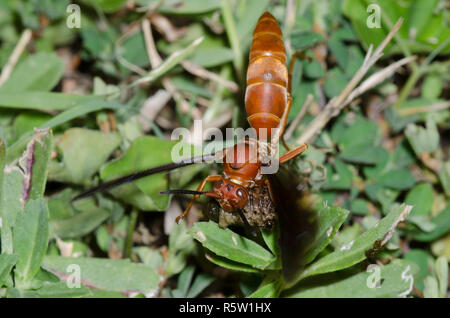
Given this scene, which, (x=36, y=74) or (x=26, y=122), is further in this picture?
(x=36, y=74)

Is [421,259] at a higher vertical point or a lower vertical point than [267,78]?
lower

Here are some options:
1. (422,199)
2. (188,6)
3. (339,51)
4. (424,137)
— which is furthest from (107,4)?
(422,199)

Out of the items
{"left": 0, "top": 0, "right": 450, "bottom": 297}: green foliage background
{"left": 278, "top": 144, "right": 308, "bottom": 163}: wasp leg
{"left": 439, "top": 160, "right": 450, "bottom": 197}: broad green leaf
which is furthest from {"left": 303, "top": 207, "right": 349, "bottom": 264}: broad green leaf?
{"left": 439, "top": 160, "right": 450, "bottom": 197}: broad green leaf

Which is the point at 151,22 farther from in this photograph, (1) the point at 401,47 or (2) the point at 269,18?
(1) the point at 401,47

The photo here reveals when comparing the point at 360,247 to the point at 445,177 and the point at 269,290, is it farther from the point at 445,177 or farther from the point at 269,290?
the point at 445,177

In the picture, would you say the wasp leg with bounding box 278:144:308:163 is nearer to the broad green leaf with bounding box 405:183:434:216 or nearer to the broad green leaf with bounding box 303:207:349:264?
the broad green leaf with bounding box 303:207:349:264

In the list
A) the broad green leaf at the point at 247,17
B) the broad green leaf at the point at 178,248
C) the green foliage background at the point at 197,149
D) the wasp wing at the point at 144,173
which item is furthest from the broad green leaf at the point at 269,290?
the broad green leaf at the point at 247,17

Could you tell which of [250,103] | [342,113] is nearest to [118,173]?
[250,103]

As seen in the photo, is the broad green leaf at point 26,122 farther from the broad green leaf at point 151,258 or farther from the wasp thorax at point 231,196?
the wasp thorax at point 231,196
